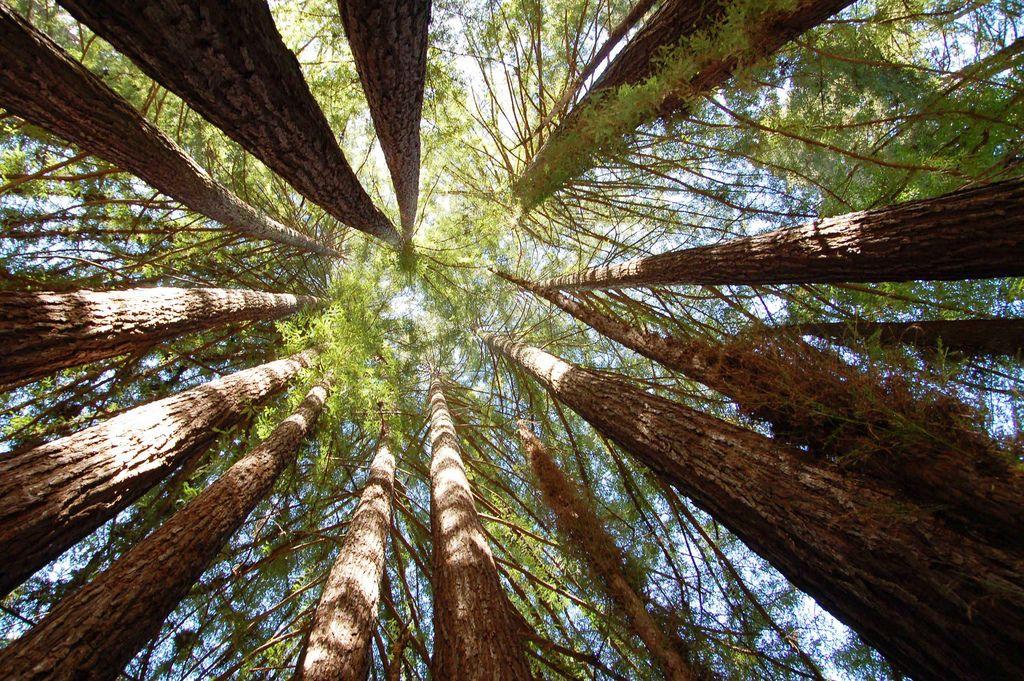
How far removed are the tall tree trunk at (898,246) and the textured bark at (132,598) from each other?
4143mm

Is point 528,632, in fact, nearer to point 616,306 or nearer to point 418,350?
point 616,306

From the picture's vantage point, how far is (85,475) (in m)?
2.27

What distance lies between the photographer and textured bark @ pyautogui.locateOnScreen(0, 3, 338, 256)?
2027 millimetres

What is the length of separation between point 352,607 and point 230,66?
10.6 ft

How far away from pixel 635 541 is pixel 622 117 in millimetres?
4092

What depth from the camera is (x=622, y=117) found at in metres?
3.16

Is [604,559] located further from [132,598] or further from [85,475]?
[85,475]

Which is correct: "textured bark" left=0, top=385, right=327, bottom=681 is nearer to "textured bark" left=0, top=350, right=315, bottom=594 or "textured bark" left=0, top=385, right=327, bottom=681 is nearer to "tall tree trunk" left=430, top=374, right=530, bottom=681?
"textured bark" left=0, top=350, right=315, bottom=594

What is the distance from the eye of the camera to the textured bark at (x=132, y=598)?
6.07ft

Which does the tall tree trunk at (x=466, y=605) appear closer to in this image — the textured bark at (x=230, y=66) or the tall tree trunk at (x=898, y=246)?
the tall tree trunk at (x=898, y=246)

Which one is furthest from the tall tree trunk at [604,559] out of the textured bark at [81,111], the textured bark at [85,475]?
the textured bark at [81,111]

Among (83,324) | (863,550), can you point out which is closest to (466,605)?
(863,550)

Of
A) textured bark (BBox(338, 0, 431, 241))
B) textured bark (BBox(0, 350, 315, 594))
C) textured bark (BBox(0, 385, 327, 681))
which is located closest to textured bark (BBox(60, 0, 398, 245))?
textured bark (BBox(338, 0, 431, 241))

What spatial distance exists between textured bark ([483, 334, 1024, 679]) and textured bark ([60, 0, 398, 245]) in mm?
3115
